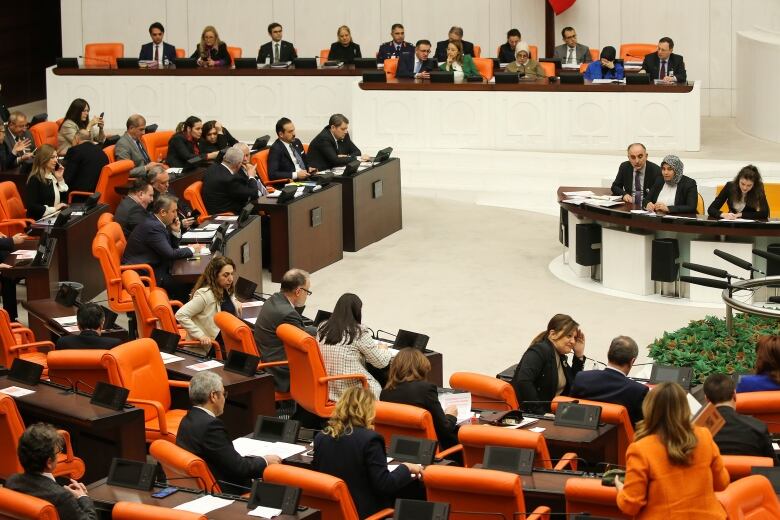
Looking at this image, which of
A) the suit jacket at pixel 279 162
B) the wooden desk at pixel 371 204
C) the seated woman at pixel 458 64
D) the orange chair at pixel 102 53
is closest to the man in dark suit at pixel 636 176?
the wooden desk at pixel 371 204

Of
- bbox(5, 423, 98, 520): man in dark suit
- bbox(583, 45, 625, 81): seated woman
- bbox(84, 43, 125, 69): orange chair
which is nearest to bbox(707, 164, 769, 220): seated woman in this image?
bbox(583, 45, 625, 81): seated woman

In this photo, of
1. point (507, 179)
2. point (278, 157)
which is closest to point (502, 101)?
point (507, 179)

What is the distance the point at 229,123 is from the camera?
61.6 ft

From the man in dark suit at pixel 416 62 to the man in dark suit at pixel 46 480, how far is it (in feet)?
39.7

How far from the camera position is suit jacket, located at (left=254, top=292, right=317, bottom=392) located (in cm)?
866

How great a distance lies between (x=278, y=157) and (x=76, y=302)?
4.27 metres

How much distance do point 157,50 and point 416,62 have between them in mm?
4116

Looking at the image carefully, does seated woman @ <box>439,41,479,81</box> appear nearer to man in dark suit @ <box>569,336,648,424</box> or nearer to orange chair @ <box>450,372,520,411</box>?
orange chair @ <box>450,372,520,411</box>

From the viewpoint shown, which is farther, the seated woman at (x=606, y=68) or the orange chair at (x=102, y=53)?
the orange chair at (x=102, y=53)

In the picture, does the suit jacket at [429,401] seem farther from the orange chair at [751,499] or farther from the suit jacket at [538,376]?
the orange chair at [751,499]

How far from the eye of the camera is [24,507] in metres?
5.46

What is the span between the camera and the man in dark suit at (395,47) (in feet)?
61.6

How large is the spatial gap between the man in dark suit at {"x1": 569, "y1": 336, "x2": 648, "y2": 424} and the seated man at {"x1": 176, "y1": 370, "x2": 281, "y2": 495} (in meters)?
1.81

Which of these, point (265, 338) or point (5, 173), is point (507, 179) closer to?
point (5, 173)
